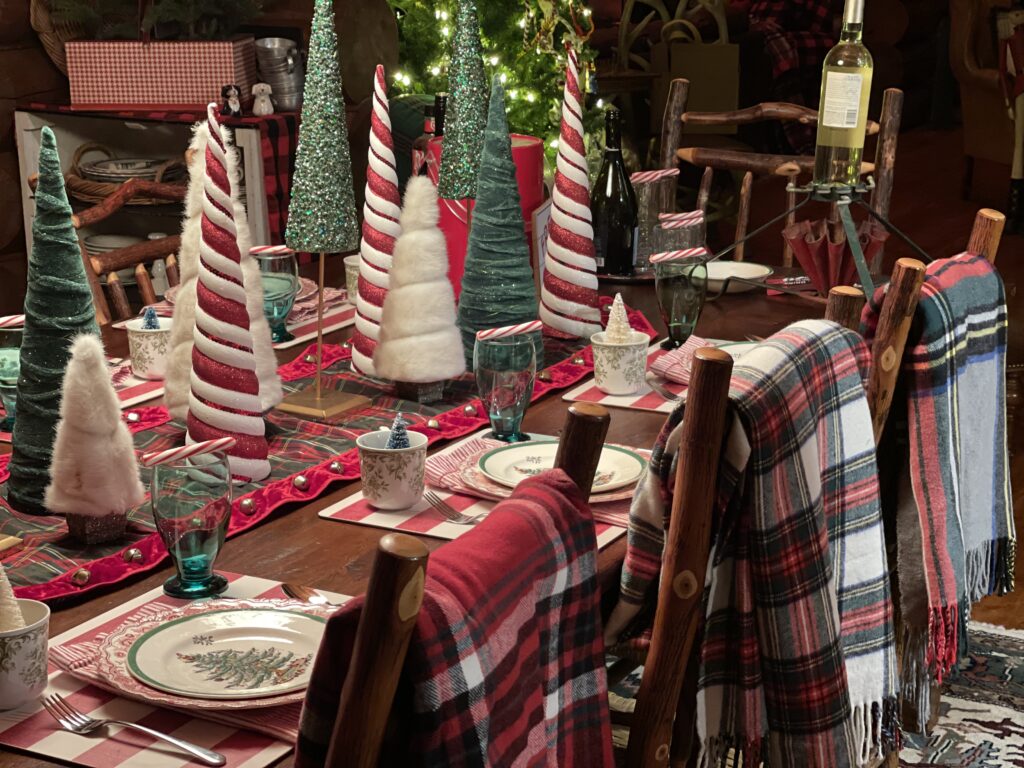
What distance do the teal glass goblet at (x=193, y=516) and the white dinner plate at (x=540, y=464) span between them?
359 millimetres

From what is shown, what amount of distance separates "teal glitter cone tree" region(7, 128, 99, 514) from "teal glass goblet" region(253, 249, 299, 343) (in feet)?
2.17

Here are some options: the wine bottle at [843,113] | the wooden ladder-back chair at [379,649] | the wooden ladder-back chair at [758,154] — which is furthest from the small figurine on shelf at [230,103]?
the wooden ladder-back chair at [379,649]

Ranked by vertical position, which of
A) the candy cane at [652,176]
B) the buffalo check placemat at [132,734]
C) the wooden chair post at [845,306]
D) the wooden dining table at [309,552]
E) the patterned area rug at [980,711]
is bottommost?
the patterned area rug at [980,711]

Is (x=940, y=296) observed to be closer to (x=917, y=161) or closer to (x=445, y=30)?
(x=445, y=30)

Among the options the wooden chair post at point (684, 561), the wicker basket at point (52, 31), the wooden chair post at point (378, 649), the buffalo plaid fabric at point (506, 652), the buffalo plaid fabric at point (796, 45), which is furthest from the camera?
the buffalo plaid fabric at point (796, 45)

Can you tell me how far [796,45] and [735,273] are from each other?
18.4 feet

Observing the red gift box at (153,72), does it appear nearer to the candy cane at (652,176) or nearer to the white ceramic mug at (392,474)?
the candy cane at (652,176)

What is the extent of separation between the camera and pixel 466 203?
213 cm

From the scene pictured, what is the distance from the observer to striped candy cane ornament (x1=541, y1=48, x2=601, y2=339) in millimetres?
2146

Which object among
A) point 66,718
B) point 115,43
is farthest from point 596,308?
point 115,43

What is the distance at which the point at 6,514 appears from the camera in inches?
57.4

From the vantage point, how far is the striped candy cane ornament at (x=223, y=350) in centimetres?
154

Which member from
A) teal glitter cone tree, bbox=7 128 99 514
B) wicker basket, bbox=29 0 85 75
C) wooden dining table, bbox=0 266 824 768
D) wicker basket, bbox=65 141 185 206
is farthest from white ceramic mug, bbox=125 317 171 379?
wicker basket, bbox=29 0 85 75

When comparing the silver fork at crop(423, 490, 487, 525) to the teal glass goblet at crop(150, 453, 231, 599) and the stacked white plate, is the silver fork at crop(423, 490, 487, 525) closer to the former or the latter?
the teal glass goblet at crop(150, 453, 231, 599)
